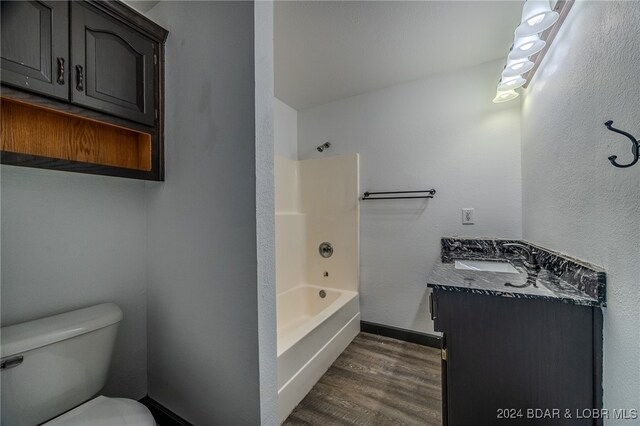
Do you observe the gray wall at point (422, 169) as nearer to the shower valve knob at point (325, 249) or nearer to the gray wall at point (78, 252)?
the shower valve knob at point (325, 249)

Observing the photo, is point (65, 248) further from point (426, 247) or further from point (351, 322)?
point (426, 247)

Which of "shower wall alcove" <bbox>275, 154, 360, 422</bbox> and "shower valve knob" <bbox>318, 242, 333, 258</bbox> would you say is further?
"shower valve knob" <bbox>318, 242, 333, 258</bbox>

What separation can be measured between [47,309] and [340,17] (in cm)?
214

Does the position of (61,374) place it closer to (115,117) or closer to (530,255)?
(115,117)

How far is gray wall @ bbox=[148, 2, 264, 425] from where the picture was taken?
100 cm

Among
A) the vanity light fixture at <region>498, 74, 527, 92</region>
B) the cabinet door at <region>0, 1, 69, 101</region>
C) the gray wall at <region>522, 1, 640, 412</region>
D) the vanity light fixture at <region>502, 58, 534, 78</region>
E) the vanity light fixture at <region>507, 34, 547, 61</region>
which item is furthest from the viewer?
the vanity light fixture at <region>498, 74, 527, 92</region>

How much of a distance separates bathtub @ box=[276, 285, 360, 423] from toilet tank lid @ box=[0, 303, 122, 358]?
2.78ft

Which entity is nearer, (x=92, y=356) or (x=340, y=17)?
(x=92, y=356)

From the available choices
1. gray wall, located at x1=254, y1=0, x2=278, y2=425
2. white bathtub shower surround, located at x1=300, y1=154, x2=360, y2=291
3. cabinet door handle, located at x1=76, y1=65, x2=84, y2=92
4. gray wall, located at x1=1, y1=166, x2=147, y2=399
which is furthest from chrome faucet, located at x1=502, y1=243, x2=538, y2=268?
cabinet door handle, located at x1=76, y1=65, x2=84, y2=92

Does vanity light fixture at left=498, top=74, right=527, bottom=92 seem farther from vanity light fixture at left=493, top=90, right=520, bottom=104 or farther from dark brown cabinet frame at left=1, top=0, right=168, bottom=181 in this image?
dark brown cabinet frame at left=1, top=0, right=168, bottom=181

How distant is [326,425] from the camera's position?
1313 mm

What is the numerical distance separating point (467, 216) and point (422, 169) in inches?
20.9

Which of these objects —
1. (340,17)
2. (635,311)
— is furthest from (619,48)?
(340,17)

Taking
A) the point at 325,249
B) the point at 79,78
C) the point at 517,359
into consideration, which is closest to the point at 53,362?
the point at 79,78
